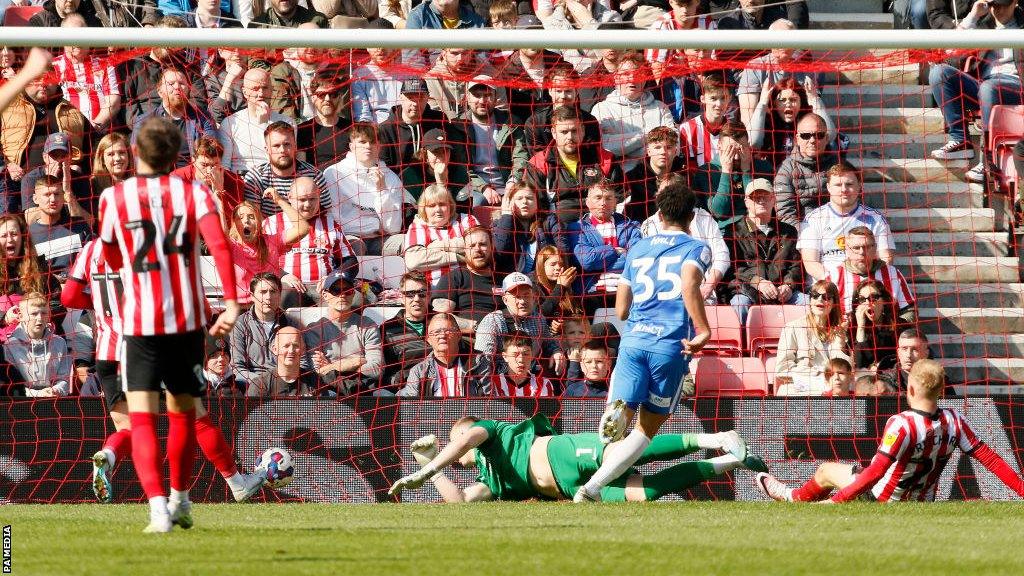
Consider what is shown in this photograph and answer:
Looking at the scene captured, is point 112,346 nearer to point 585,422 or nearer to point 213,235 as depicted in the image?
point 213,235

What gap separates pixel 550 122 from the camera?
11750mm

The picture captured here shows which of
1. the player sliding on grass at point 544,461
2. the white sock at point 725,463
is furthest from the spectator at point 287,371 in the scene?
the white sock at point 725,463

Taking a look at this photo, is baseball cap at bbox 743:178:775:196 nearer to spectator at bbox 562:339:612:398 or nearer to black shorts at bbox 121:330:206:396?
spectator at bbox 562:339:612:398

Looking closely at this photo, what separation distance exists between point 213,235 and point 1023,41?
18.8 ft

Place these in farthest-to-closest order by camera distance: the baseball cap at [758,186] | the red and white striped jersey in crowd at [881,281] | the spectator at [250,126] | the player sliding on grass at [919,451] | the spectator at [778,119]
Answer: the spectator at [778,119]
the baseball cap at [758,186]
the spectator at [250,126]
the red and white striped jersey in crowd at [881,281]
the player sliding on grass at [919,451]

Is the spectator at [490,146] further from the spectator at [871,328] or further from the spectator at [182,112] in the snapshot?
the spectator at [871,328]

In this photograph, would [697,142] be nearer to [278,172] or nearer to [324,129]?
[324,129]

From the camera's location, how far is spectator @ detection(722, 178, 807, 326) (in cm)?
1113

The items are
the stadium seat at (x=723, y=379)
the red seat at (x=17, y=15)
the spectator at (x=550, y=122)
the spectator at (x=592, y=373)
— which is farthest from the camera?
the red seat at (x=17, y=15)

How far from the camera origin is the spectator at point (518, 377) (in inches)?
412

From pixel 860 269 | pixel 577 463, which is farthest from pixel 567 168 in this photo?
pixel 577 463

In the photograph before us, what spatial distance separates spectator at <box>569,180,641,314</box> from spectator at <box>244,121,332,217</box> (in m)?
2.12

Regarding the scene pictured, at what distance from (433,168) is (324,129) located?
38.3 inches

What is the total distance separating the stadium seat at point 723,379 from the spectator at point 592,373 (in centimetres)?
74
